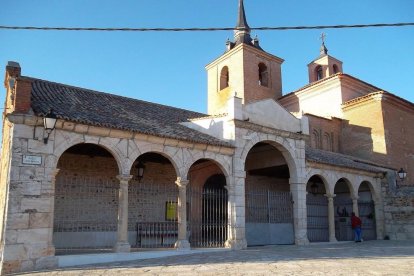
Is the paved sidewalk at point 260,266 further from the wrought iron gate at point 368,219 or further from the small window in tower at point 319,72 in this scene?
the small window in tower at point 319,72

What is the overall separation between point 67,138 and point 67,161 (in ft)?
10.5

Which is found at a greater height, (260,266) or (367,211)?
(367,211)

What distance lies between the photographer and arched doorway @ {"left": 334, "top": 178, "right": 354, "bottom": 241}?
59.2ft

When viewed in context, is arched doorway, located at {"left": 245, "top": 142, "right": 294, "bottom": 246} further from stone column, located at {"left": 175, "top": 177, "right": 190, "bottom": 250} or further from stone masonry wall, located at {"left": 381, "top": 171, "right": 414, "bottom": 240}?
stone masonry wall, located at {"left": 381, "top": 171, "right": 414, "bottom": 240}

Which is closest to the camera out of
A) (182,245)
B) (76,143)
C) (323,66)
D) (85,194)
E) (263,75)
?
(76,143)

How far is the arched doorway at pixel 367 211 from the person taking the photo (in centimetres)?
1767

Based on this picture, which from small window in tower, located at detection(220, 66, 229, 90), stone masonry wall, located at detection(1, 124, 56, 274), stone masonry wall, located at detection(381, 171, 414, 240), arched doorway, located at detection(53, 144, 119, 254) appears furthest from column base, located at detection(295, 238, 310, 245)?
small window in tower, located at detection(220, 66, 229, 90)

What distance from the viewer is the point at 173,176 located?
14.5 meters

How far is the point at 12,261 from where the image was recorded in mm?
7988

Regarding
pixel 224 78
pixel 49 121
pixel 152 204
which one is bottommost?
pixel 152 204

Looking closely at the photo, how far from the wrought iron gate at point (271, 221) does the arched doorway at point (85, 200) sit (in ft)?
17.1

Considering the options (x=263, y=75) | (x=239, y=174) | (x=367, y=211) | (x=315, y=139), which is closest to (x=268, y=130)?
(x=239, y=174)

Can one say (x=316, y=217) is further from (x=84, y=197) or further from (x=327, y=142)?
(x=84, y=197)

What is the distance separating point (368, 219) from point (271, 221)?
5701mm
